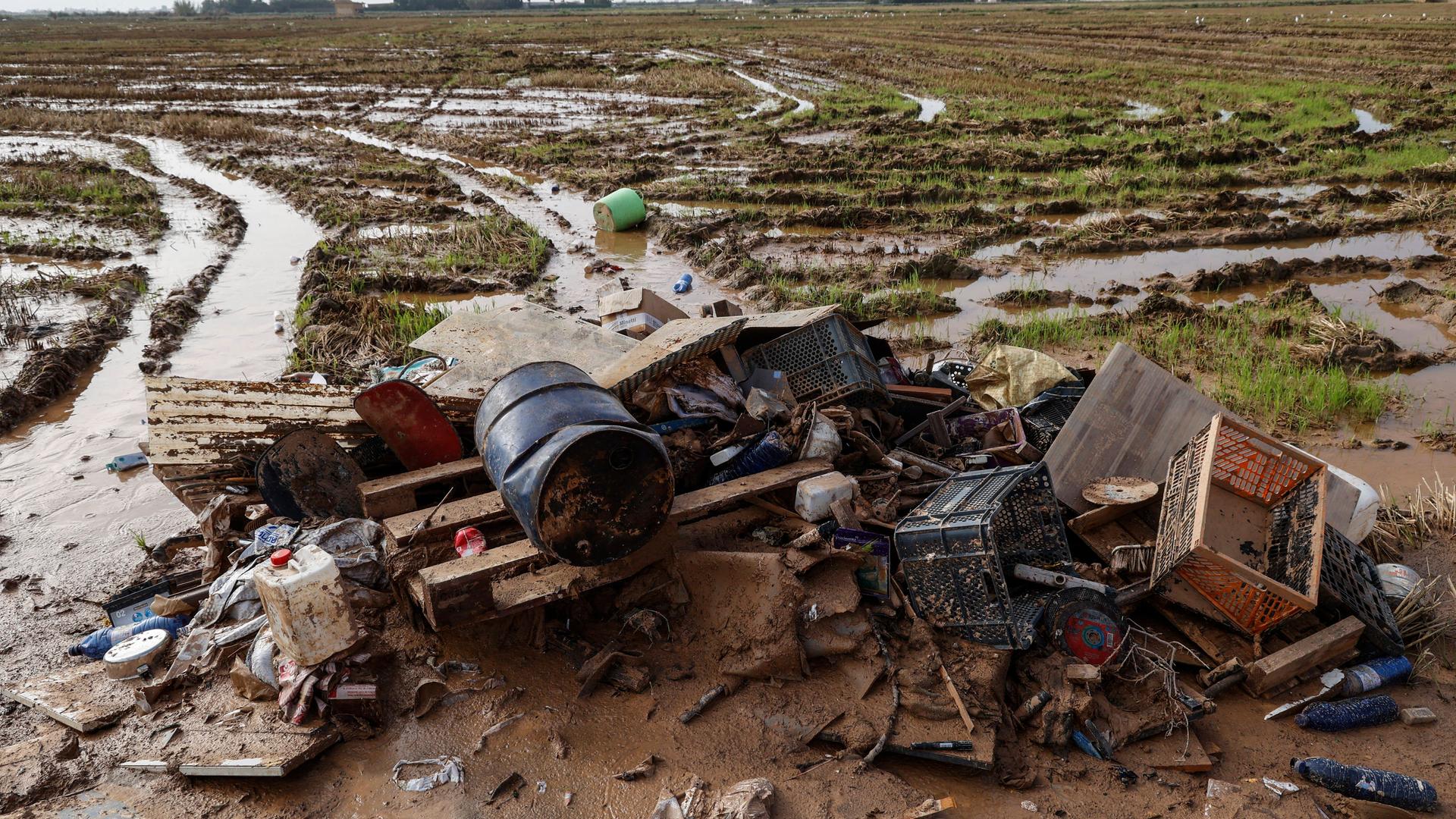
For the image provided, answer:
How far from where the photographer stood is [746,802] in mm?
2652

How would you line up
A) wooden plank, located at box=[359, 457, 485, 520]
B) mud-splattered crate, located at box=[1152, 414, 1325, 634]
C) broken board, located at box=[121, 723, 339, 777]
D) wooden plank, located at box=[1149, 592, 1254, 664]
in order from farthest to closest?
wooden plank, located at box=[359, 457, 485, 520] → wooden plank, located at box=[1149, 592, 1254, 664] → mud-splattered crate, located at box=[1152, 414, 1325, 634] → broken board, located at box=[121, 723, 339, 777]

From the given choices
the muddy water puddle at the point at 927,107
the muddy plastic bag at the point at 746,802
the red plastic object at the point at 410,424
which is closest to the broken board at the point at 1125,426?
the muddy plastic bag at the point at 746,802

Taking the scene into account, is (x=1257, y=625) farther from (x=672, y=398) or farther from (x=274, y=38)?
(x=274, y=38)

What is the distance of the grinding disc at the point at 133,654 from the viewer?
3.41 meters

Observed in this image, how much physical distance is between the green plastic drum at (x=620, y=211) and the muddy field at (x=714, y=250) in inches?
9.8

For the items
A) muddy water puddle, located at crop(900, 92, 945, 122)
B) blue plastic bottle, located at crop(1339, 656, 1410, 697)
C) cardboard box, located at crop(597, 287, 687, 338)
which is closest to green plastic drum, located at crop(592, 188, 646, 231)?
cardboard box, located at crop(597, 287, 687, 338)

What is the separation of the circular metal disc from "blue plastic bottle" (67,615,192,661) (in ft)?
14.6

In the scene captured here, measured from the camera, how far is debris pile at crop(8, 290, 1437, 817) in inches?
120

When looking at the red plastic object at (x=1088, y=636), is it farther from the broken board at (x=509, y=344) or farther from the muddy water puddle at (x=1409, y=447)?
the muddy water puddle at (x=1409, y=447)

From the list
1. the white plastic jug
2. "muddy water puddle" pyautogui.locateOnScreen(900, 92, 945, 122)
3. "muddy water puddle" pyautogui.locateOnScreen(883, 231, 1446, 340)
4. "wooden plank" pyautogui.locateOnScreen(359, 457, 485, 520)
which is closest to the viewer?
the white plastic jug

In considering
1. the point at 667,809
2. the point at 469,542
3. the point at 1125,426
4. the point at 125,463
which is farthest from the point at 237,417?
the point at 1125,426

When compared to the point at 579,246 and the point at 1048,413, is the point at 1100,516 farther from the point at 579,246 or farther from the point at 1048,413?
the point at 579,246

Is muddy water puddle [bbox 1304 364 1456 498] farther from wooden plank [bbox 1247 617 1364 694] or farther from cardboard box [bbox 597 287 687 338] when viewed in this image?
cardboard box [bbox 597 287 687 338]

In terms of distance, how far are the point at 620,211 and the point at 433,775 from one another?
347 inches
